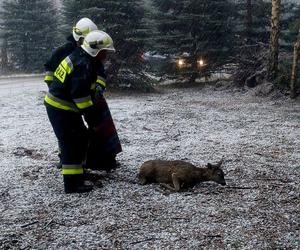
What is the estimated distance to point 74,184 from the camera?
5836 mm

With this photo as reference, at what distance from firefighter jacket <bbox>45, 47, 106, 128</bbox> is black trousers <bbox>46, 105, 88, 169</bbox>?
0.09 metres

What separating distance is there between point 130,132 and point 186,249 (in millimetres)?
5678

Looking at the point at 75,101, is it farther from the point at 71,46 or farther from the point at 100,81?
the point at 71,46

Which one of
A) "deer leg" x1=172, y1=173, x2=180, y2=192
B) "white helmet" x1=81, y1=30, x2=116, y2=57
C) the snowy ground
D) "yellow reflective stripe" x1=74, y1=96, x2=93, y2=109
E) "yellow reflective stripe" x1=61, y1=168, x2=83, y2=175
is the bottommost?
the snowy ground

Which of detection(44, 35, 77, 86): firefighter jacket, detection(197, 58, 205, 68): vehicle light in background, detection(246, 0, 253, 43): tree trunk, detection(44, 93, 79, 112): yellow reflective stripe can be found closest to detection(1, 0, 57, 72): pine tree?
detection(197, 58, 205, 68): vehicle light in background

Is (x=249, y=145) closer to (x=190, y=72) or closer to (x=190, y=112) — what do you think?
(x=190, y=112)

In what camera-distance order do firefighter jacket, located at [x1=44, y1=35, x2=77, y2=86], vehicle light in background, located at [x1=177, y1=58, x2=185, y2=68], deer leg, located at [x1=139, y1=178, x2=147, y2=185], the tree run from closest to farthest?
1. deer leg, located at [x1=139, y1=178, x2=147, y2=185]
2. firefighter jacket, located at [x1=44, y1=35, x2=77, y2=86]
3. the tree
4. vehicle light in background, located at [x1=177, y1=58, x2=185, y2=68]

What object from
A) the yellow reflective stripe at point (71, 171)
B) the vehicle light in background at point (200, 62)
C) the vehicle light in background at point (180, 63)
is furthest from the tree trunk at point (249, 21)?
the yellow reflective stripe at point (71, 171)

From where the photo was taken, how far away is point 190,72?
18672mm

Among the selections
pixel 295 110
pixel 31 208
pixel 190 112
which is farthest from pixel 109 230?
pixel 295 110

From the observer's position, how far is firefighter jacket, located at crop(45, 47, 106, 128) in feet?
17.8

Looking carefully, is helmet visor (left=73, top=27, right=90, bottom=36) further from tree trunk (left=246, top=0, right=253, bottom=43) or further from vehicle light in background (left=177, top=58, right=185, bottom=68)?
tree trunk (left=246, top=0, right=253, bottom=43)

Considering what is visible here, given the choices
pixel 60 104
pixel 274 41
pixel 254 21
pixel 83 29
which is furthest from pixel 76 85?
pixel 254 21

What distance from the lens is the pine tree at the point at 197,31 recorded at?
→ 59.8ft
